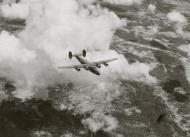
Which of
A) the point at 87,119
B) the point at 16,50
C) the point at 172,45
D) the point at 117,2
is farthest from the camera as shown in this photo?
the point at 117,2

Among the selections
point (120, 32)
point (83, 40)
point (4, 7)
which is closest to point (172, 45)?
point (120, 32)

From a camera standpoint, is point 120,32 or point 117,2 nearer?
point 120,32

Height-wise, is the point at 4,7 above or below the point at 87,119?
above

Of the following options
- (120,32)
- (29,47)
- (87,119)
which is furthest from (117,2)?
(87,119)

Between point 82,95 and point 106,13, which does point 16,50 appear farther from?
point 106,13

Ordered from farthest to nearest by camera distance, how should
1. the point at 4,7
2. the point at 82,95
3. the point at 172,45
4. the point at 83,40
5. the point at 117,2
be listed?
1. the point at 117,2
2. the point at 4,7
3. the point at 172,45
4. the point at 83,40
5. the point at 82,95

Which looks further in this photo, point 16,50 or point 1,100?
point 16,50

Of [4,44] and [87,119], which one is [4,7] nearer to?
[4,44]

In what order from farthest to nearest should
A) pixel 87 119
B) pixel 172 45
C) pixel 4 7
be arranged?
1. pixel 4 7
2. pixel 172 45
3. pixel 87 119

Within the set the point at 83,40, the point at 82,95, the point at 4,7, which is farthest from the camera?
the point at 4,7
